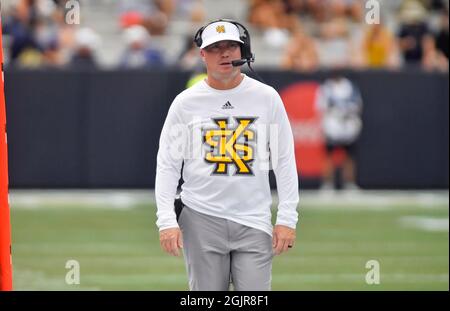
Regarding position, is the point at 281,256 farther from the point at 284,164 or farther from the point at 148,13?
the point at 148,13

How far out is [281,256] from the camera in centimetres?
1455

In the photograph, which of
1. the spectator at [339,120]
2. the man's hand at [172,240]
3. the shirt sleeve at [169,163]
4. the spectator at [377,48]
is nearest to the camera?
the man's hand at [172,240]

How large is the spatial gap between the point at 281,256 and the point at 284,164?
7446 mm

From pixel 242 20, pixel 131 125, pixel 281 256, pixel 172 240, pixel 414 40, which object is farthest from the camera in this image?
pixel 242 20

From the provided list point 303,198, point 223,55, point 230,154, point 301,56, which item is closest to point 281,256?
point 303,198

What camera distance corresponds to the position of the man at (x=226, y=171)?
7.10m

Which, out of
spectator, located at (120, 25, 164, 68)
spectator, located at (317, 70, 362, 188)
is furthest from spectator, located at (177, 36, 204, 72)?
spectator, located at (317, 70, 362, 188)

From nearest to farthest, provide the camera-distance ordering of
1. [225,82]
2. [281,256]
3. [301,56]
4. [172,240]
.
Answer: [172,240], [225,82], [281,256], [301,56]

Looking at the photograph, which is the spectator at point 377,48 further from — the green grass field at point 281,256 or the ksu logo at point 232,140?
the ksu logo at point 232,140

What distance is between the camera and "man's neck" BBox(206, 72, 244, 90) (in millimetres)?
7121

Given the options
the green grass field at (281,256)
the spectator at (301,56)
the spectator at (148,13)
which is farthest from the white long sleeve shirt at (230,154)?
the spectator at (148,13)

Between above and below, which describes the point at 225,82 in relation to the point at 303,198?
above

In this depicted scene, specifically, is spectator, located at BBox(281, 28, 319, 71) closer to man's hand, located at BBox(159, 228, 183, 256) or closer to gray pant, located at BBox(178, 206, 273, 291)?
gray pant, located at BBox(178, 206, 273, 291)

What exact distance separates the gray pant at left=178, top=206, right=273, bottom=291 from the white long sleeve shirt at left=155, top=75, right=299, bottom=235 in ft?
0.18
